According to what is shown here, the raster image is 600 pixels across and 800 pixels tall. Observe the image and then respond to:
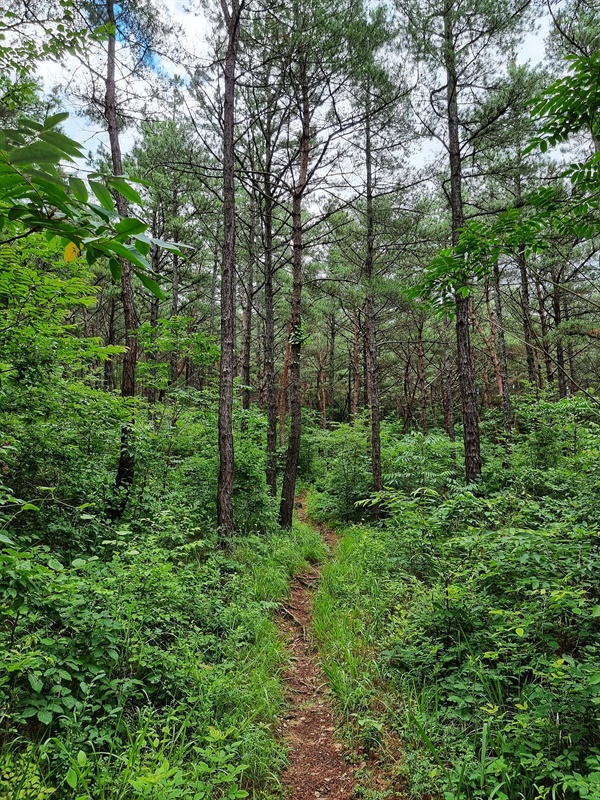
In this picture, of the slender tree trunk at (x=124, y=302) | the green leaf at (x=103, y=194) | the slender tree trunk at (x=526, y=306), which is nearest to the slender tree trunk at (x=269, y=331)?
the slender tree trunk at (x=124, y=302)

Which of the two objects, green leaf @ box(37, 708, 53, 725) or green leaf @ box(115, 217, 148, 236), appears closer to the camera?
green leaf @ box(115, 217, 148, 236)

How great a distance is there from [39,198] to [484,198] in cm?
1354

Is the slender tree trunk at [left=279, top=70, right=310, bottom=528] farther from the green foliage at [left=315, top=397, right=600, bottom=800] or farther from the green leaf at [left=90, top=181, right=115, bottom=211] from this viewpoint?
the green leaf at [left=90, top=181, right=115, bottom=211]

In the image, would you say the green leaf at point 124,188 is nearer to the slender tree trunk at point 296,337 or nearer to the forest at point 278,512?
the forest at point 278,512

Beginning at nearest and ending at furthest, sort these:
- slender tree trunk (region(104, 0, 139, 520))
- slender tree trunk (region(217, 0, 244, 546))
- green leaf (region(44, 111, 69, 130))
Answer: green leaf (region(44, 111, 69, 130))
slender tree trunk (region(217, 0, 244, 546))
slender tree trunk (region(104, 0, 139, 520))

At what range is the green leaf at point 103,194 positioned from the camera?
0.69 m

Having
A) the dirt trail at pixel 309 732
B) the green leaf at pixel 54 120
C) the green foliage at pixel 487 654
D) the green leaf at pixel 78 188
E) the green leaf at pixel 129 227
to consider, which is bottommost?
the dirt trail at pixel 309 732

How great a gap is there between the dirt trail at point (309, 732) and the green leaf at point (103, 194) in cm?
372

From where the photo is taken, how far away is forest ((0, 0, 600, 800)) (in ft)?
7.50

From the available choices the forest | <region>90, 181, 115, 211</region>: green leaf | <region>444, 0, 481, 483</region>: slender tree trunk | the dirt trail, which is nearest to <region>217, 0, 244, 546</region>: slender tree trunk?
the forest

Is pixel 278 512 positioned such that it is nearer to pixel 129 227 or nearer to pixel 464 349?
pixel 464 349

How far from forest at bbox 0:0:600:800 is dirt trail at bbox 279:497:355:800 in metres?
0.02

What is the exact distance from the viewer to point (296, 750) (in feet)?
10.2

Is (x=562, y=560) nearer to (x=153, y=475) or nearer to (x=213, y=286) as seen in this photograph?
(x=153, y=475)
